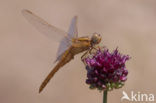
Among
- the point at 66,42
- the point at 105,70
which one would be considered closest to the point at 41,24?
the point at 66,42

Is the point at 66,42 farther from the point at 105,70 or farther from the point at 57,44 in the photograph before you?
the point at 57,44

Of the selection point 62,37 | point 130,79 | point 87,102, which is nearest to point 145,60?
point 130,79

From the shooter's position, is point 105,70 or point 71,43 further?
point 71,43

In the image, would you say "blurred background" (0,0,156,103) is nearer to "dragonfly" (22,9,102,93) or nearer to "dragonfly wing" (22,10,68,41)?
"dragonfly wing" (22,10,68,41)

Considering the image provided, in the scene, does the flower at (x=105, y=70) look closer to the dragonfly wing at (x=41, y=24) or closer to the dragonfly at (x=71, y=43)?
the dragonfly at (x=71, y=43)

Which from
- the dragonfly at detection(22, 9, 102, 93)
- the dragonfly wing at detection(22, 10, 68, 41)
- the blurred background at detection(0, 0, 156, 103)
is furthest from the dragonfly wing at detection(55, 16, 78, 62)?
the blurred background at detection(0, 0, 156, 103)

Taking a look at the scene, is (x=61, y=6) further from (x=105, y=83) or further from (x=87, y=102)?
(x=105, y=83)
